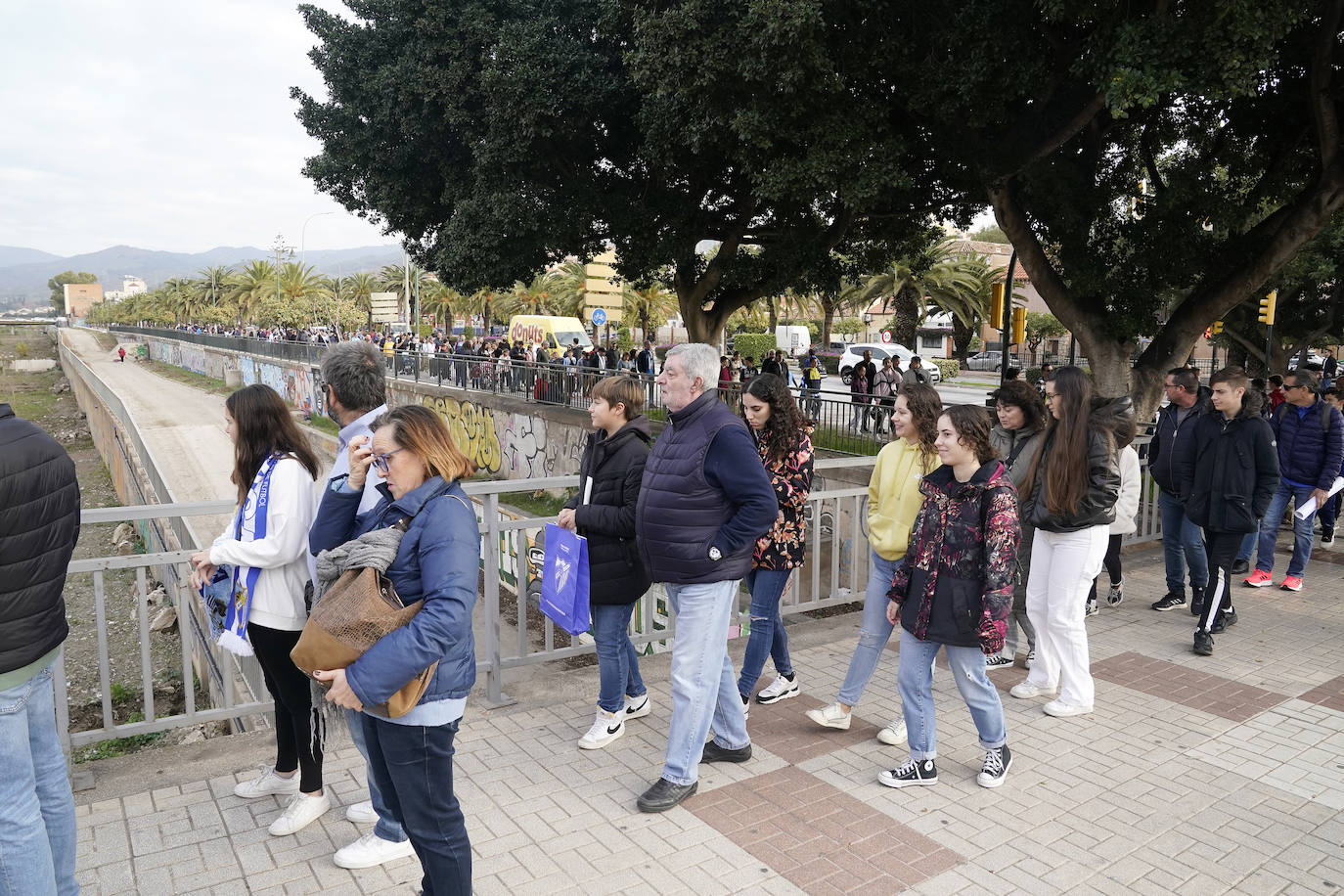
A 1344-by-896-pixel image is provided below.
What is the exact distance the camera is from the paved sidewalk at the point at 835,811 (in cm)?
341

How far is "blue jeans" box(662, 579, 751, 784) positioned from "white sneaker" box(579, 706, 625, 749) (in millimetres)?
666

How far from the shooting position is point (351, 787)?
13.3 feet

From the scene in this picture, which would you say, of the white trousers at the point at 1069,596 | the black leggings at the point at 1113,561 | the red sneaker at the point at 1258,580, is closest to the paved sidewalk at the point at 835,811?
the white trousers at the point at 1069,596

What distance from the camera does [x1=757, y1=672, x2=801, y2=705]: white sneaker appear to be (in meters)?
5.16

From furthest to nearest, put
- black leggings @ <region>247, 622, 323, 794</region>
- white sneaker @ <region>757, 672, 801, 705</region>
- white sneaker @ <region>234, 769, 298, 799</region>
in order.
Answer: white sneaker @ <region>757, 672, 801, 705</region>, white sneaker @ <region>234, 769, 298, 799</region>, black leggings @ <region>247, 622, 323, 794</region>

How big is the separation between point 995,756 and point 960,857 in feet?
2.38

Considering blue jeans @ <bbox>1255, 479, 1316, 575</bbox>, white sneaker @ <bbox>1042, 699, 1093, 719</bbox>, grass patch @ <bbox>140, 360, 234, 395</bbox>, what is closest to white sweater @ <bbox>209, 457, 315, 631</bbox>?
white sneaker @ <bbox>1042, 699, 1093, 719</bbox>

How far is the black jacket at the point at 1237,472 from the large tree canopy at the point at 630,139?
6924mm

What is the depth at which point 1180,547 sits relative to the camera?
7.29 metres

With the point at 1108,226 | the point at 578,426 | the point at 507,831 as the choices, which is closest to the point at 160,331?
the point at 578,426

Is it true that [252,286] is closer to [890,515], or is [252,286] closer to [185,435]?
[185,435]

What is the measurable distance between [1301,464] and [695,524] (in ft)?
23.8

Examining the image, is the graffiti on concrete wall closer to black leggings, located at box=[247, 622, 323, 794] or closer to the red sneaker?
the red sneaker

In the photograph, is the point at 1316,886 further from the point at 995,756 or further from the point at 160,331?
the point at 160,331
